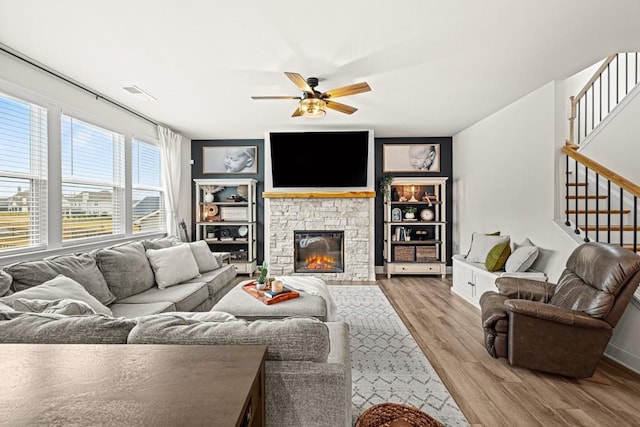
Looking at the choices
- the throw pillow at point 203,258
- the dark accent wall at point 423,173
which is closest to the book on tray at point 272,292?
the throw pillow at point 203,258

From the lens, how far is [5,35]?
7.81ft

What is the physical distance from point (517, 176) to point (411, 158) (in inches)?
86.0

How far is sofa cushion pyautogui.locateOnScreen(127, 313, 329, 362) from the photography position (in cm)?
121

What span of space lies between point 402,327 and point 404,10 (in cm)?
281

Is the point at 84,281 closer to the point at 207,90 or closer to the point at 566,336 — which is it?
the point at 207,90

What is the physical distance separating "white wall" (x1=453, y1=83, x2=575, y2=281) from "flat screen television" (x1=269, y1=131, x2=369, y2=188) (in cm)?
174

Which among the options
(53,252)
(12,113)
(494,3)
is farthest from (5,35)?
(494,3)

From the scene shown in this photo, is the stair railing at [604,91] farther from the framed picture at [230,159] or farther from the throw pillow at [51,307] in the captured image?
the framed picture at [230,159]

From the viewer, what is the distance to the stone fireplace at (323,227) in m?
5.40

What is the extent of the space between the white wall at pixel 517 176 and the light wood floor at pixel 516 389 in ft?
3.88

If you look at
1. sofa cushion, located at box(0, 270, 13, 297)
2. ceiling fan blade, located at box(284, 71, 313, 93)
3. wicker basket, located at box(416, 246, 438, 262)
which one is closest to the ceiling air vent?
ceiling fan blade, located at box(284, 71, 313, 93)

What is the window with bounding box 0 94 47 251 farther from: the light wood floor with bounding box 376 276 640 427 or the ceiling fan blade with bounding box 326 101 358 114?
the light wood floor with bounding box 376 276 640 427

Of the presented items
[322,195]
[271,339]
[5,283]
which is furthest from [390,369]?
[322,195]

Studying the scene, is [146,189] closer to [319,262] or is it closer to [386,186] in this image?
[319,262]
